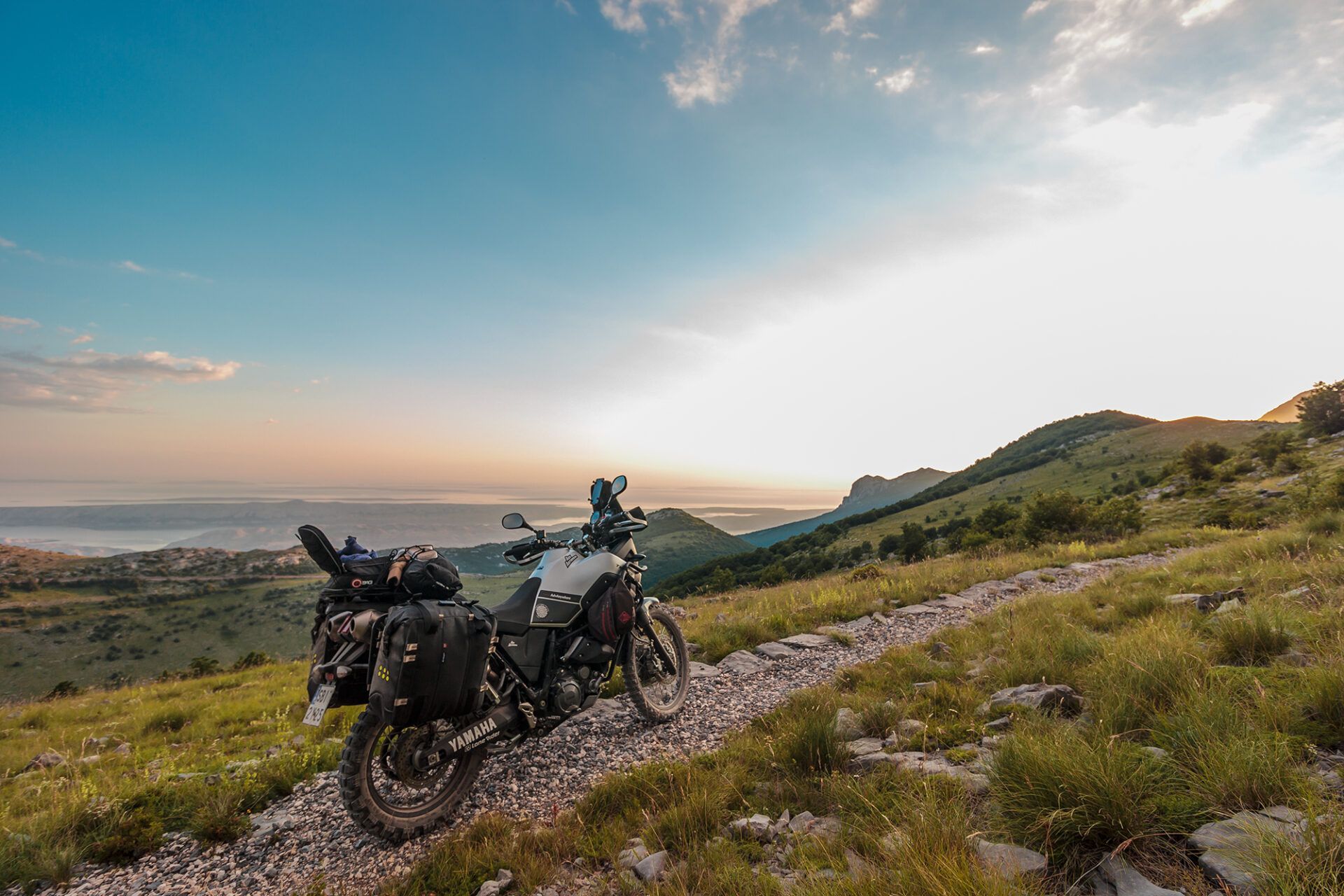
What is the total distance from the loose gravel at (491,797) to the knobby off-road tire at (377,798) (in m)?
0.16

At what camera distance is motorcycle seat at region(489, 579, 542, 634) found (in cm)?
543

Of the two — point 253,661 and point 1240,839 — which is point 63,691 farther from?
point 1240,839

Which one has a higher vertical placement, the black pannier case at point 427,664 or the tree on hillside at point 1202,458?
the tree on hillside at point 1202,458

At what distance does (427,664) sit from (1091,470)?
279ft

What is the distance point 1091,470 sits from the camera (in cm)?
6862

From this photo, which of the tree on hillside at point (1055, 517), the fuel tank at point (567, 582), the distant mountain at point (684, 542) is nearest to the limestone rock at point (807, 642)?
the fuel tank at point (567, 582)

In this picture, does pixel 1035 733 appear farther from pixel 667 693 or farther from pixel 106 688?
pixel 106 688

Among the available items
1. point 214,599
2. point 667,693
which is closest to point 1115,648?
point 667,693

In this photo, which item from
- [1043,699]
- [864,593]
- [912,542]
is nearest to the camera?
[1043,699]

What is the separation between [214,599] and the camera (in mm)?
88125

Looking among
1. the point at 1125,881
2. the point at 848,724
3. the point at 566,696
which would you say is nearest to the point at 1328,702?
the point at 1125,881

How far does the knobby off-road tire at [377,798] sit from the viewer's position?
3857 mm

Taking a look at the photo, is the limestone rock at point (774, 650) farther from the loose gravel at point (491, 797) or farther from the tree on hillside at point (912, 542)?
the tree on hillside at point (912, 542)

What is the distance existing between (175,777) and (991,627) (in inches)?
405
